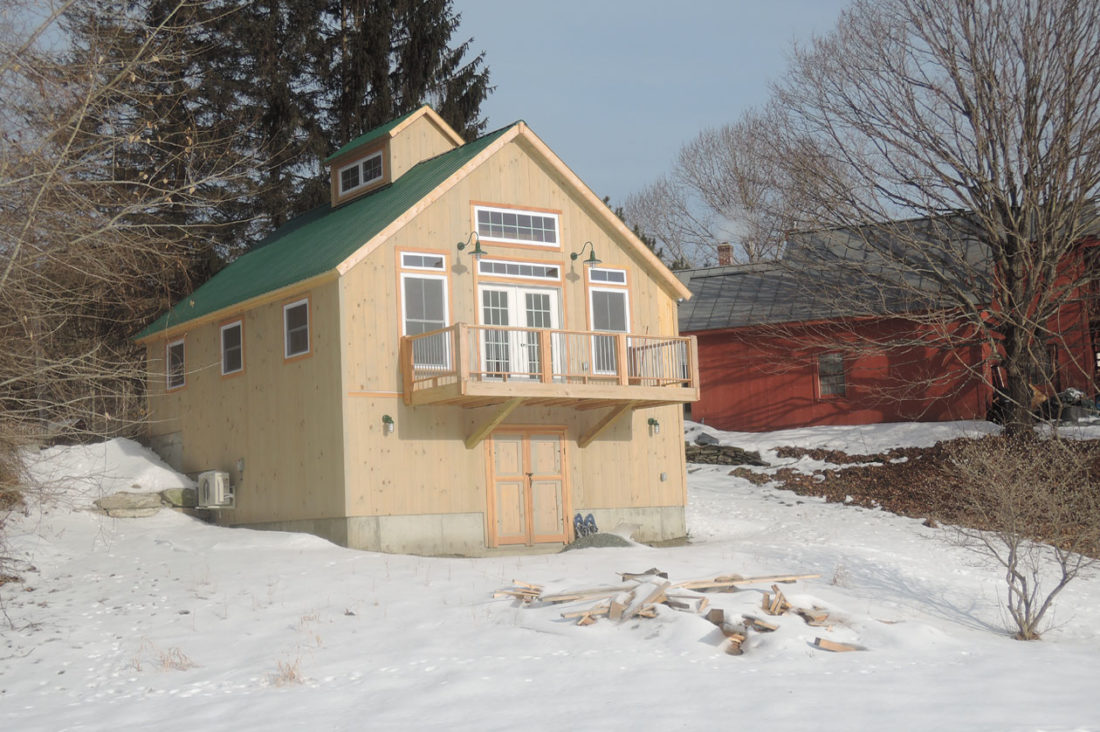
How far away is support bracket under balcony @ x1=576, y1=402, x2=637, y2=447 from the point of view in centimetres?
2304

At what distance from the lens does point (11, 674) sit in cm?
1320

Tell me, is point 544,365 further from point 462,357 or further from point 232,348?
point 232,348

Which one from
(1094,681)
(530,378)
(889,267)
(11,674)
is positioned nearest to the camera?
(1094,681)

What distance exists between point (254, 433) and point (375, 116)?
15538mm

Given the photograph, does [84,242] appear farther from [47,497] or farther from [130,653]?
[130,653]

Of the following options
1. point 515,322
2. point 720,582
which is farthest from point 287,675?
point 515,322

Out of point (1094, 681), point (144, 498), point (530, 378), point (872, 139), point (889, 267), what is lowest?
point (1094, 681)

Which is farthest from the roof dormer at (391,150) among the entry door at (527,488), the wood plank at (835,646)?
the wood plank at (835,646)

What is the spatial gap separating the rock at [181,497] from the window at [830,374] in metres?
17.9

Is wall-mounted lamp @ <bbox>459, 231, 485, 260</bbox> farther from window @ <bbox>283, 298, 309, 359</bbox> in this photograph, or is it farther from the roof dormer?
the roof dormer

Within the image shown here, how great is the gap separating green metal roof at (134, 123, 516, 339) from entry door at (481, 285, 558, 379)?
8.12 feet

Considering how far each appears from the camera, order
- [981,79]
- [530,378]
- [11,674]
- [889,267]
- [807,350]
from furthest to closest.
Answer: [807,350] → [889,267] → [981,79] → [530,378] → [11,674]

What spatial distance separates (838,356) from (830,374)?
1.95 feet

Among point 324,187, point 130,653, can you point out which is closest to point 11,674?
point 130,653
